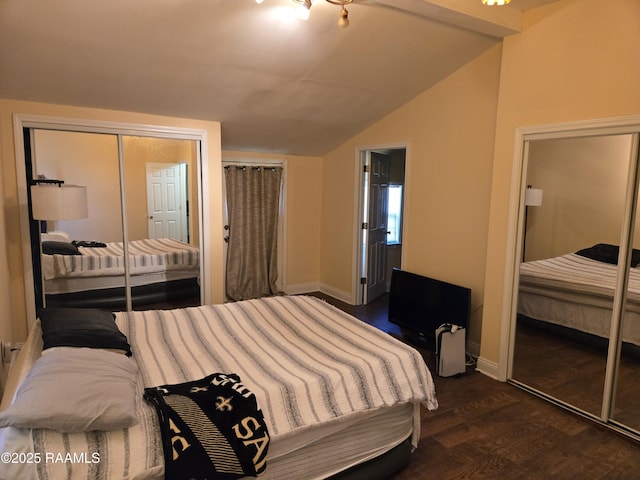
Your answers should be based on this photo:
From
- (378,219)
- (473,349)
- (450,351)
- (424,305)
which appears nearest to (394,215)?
(378,219)

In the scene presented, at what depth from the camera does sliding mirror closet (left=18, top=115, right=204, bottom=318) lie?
3480mm

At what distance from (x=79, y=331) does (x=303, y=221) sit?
150 inches

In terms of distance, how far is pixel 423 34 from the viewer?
318cm

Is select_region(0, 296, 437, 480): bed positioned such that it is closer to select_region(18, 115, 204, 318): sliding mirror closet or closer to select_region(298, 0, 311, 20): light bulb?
select_region(18, 115, 204, 318): sliding mirror closet

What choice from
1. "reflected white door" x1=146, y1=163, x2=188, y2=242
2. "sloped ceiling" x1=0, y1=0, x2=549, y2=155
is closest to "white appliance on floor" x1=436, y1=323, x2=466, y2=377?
"sloped ceiling" x1=0, y1=0, x2=549, y2=155

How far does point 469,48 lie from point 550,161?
4.08ft

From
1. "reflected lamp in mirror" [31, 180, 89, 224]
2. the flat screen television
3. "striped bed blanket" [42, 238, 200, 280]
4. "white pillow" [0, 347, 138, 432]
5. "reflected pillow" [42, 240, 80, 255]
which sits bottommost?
the flat screen television

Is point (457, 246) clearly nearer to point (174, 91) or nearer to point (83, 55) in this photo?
point (174, 91)

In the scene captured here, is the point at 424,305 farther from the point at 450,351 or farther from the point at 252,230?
the point at 252,230

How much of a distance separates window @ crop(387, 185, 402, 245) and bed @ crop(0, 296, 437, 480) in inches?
136

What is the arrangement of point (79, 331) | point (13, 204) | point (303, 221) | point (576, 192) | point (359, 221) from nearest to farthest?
point (79, 331)
point (576, 192)
point (13, 204)
point (359, 221)
point (303, 221)

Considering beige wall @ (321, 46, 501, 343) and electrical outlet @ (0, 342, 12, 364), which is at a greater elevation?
beige wall @ (321, 46, 501, 343)

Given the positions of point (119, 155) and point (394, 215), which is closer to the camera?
point (119, 155)

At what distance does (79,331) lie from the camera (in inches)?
83.7
